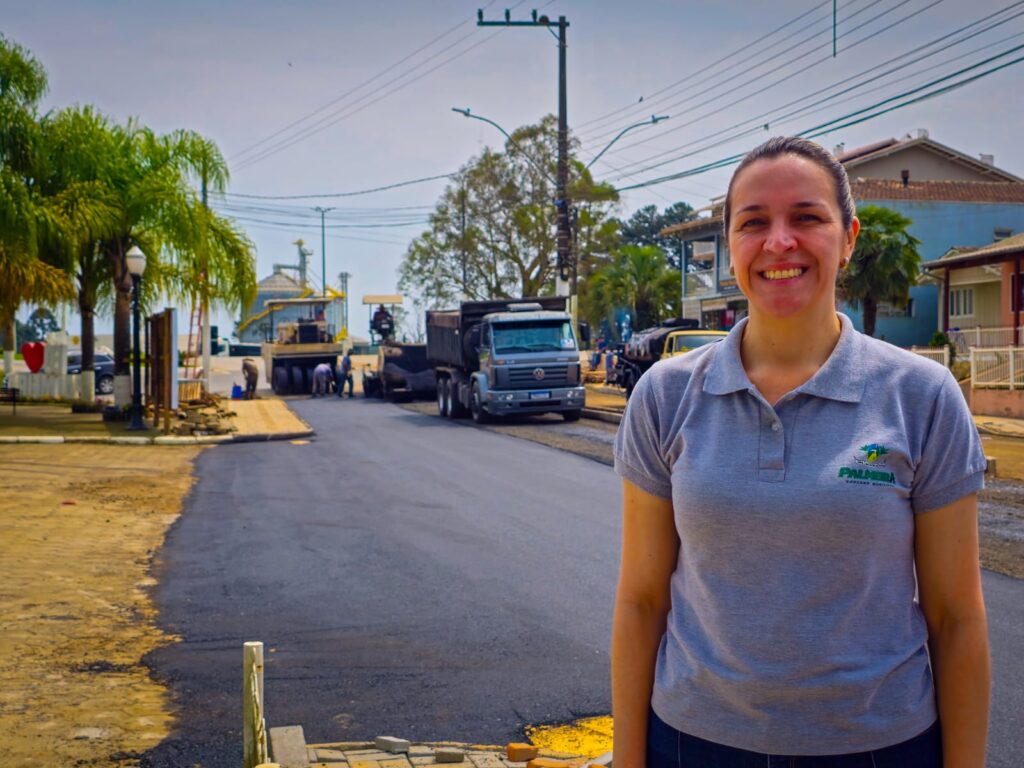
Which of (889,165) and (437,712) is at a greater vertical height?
(889,165)

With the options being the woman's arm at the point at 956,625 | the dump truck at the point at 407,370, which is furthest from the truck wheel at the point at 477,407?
the woman's arm at the point at 956,625

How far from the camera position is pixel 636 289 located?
2515 inches

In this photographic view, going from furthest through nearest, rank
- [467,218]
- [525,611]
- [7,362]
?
[467,218] < [7,362] < [525,611]

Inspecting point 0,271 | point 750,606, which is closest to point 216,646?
point 750,606

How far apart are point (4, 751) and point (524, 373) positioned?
78.1ft

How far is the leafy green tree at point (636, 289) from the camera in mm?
63375

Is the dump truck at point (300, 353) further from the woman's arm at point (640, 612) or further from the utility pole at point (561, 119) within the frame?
the woman's arm at point (640, 612)

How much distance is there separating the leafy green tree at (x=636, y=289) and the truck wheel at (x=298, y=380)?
19.2 m

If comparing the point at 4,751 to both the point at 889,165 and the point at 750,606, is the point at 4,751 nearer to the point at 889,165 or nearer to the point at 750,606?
the point at 750,606

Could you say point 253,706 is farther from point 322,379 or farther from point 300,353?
point 300,353

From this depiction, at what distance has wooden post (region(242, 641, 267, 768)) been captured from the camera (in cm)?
497

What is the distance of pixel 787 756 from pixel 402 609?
685 cm

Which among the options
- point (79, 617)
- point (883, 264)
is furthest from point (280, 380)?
point (79, 617)

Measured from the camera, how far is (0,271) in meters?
25.8
